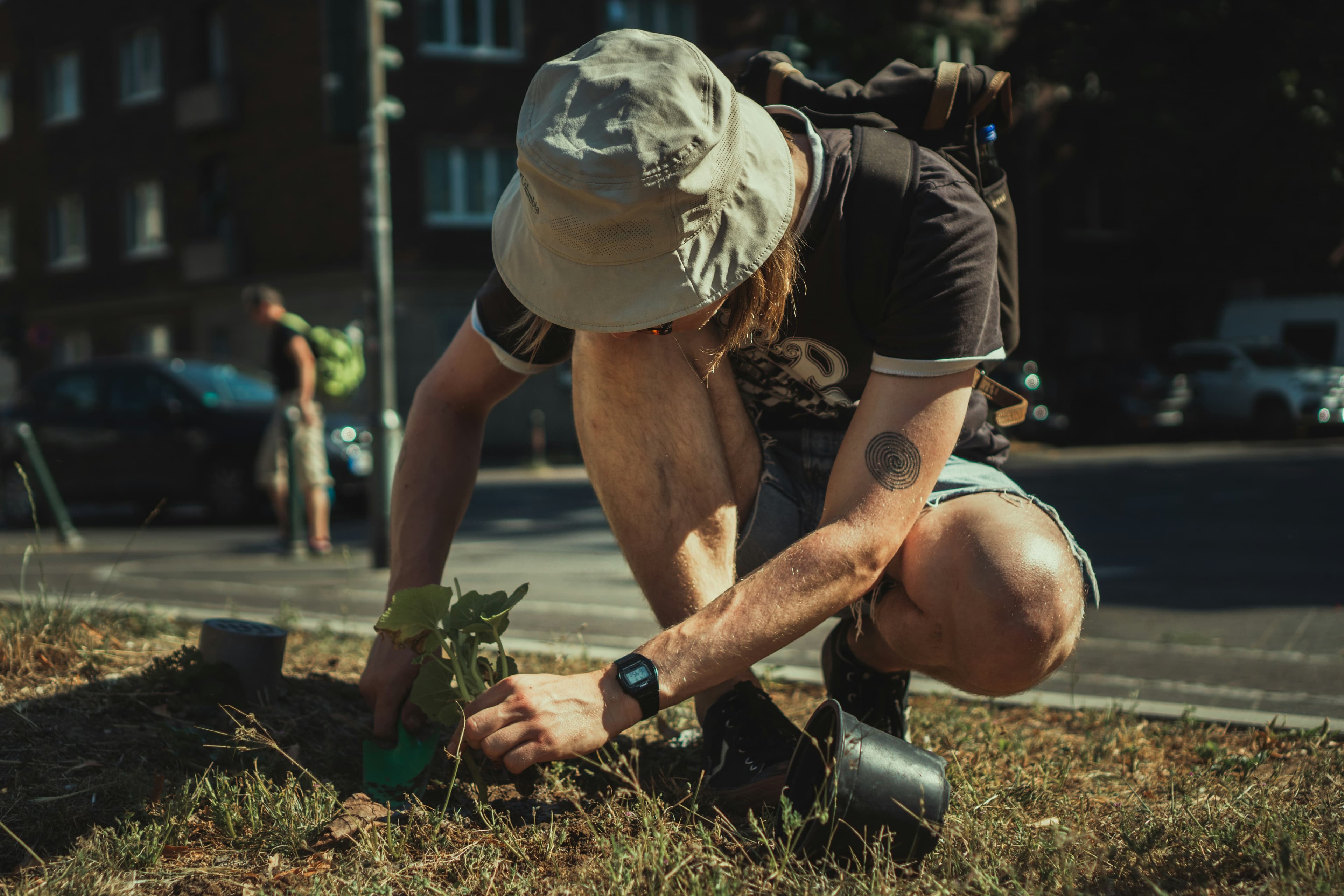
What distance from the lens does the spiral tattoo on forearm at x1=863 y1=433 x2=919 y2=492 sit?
2154 millimetres

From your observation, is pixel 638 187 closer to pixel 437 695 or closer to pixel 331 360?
pixel 437 695

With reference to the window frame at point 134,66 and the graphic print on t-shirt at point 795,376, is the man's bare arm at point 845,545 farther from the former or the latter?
the window frame at point 134,66

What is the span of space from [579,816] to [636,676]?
17.3 inches

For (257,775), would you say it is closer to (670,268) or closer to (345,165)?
(670,268)

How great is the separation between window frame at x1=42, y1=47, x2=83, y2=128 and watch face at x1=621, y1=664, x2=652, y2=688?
33.9 m

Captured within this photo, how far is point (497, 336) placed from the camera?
8.51 ft

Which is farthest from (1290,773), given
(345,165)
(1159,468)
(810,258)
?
(345,165)

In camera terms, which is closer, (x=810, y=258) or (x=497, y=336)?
(x=810, y=258)

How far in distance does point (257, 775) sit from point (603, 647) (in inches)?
76.9

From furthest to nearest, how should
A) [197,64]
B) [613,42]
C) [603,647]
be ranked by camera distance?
[197,64] → [603,647] → [613,42]

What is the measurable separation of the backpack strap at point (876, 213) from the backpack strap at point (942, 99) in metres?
0.23

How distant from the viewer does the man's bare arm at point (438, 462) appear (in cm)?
254

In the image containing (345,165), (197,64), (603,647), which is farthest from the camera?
(197,64)

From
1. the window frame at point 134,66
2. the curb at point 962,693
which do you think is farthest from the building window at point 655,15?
the curb at point 962,693
